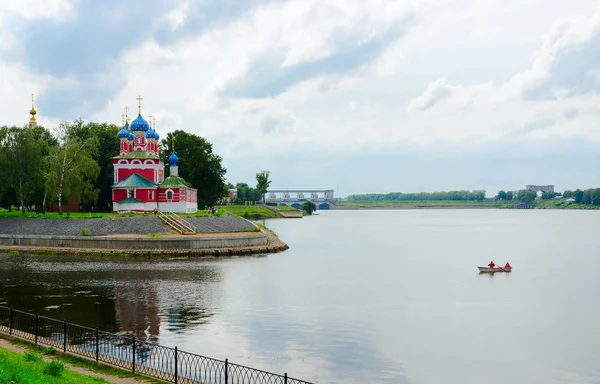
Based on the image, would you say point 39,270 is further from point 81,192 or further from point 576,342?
point 576,342

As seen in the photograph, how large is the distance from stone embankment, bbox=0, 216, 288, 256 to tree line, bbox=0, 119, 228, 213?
6048mm

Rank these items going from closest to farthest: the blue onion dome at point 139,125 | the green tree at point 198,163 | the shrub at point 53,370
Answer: the shrub at point 53,370, the blue onion dome at point 139,125, the green tree at point 198,163

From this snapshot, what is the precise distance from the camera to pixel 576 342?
3114 centimetres

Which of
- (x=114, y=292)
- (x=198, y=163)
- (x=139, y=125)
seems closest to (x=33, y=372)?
(x=114, y=292)

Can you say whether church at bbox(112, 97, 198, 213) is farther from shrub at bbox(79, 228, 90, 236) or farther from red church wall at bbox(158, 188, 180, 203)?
shrub at bbox(79, 228, 90, 236)

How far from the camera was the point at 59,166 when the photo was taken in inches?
3081

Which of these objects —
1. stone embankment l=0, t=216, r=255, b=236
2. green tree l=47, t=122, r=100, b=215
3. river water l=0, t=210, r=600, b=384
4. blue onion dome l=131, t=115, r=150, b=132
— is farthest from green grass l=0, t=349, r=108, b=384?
blue onion dome l=131, t=115, r=150, b=132

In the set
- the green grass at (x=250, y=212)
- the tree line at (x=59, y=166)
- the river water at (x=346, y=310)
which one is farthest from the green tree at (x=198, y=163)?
the green grass at (x=250, y=212)

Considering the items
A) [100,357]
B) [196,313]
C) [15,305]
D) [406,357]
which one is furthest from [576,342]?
[15,305]

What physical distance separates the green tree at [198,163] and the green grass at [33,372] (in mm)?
81953

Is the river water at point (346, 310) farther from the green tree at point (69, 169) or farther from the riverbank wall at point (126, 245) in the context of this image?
the green tree at point (69, 169)

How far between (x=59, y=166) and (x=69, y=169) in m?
1.31

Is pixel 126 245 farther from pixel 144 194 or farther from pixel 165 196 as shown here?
pixel 165 196

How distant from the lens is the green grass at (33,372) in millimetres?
15972
